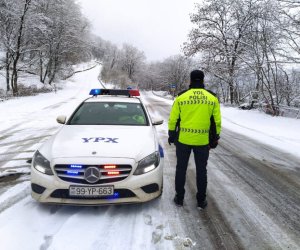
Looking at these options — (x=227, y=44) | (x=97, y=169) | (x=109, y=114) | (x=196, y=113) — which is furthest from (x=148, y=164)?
(x=227, y=44)

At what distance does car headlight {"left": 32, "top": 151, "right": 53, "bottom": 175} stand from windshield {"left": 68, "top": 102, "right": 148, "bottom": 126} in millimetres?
1385

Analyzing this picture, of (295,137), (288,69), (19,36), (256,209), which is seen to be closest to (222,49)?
(288,69)

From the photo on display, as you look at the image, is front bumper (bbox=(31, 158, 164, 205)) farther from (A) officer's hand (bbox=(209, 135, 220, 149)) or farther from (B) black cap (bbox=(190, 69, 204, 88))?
(B) black cap (bbox=(190, 69, 204, 88))

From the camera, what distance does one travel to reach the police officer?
3.93m

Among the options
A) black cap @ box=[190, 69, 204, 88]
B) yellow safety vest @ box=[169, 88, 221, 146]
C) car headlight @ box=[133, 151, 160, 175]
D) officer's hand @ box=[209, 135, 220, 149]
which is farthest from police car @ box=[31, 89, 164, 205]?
black cap @ box=[190, 69, 204, 88]

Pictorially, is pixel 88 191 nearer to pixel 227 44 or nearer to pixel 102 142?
pixel 102 142

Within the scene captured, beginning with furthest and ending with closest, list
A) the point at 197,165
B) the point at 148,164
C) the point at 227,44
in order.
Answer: the point at 227,44, the point at 197,165, the point at 148,164

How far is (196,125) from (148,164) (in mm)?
832

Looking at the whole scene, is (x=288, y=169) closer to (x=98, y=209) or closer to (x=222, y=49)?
(x=98, y=209)

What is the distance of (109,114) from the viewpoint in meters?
5.51

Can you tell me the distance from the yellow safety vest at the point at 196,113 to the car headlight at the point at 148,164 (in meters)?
0.45

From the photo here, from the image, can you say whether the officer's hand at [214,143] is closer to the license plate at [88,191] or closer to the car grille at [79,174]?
the car grille at [79,174]

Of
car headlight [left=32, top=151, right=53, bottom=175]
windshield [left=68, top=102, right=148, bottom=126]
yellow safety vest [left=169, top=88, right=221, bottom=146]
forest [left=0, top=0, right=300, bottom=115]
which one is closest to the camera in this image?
car headlight [left=32, top=151, right=53, bottom=175]

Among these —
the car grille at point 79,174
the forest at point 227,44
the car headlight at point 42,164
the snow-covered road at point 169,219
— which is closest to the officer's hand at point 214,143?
the snow-covered road at point 169,219
